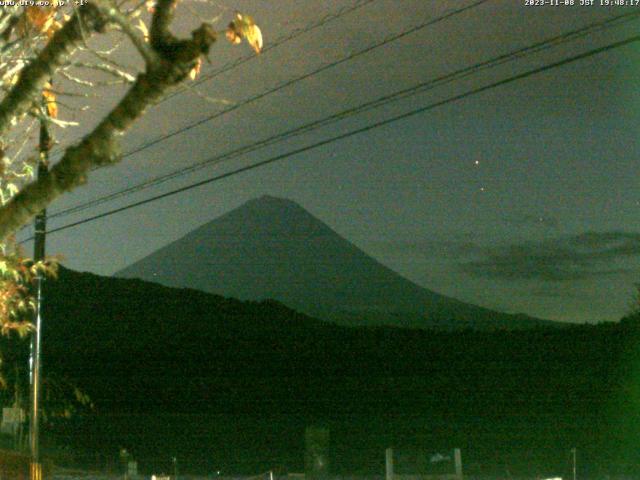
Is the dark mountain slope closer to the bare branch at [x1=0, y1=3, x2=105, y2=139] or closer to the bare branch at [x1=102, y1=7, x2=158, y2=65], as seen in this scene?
the bare branch at [x1=0, y1=3, x2=105, y2=139]

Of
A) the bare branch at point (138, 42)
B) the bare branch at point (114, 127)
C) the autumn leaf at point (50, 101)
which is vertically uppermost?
the autumn leaf at point (50, 101)

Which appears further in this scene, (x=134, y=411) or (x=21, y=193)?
(x=134, y=411)

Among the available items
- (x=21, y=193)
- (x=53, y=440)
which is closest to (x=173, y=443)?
(x=53, y=440)

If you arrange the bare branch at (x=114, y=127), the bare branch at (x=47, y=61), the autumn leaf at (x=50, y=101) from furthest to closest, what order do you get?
1. the autumn leaf at (x=50, y=101)
2. the bare branch at (x=47, y=61)
3. the bare branch at (x=114, y=127)

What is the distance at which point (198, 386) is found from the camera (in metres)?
48.8

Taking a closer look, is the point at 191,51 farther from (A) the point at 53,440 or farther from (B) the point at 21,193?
(A) the point at 53,440

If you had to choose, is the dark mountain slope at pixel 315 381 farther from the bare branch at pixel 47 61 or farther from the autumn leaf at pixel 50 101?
the bare branch at pixel 47 61

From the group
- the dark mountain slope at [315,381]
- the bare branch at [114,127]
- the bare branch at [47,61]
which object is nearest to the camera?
the bare branch at [114,127]

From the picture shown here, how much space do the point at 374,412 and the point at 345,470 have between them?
1127cm

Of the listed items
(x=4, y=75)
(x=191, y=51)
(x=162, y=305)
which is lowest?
(x=191, y=51)

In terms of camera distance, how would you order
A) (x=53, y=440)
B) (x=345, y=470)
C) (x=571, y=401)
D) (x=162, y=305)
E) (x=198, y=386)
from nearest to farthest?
(x=345, y=470), (x=53, y=440), (x=571, y=401), (x=198, y=386), (x=162, y=305)

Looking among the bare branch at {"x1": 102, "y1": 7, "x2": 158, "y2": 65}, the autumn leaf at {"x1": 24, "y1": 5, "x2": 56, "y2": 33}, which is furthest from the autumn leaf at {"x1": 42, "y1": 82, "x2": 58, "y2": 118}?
the bare branch at {"x1": 102, "y1": 7, "x2": 158, "y2": 65}

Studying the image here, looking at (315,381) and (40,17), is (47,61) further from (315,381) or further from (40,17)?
(315,381)

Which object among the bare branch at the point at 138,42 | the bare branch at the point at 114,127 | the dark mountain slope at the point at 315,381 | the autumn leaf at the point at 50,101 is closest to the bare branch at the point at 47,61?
the bare branch at the point at 138,42
